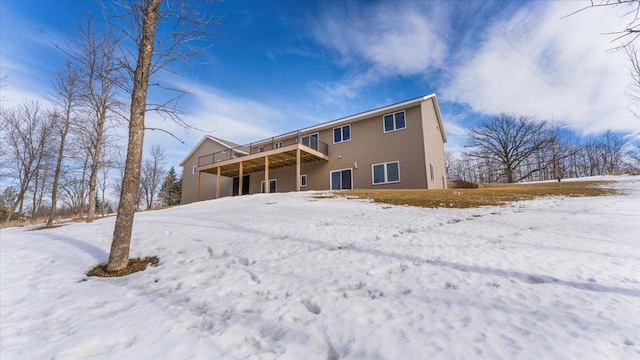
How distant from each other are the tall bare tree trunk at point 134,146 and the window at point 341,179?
13418 mm

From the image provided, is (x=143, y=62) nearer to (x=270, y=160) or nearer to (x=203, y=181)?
(x=270, y=160)

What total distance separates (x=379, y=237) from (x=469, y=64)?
18688 mm

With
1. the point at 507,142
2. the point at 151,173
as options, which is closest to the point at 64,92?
the point at 151,173

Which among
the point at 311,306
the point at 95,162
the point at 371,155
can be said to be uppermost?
the point at 371,155

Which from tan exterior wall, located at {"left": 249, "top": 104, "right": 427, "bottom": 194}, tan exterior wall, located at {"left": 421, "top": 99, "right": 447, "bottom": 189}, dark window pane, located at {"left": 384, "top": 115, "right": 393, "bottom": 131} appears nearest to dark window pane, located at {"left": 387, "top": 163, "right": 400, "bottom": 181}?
tan exterior wall, located at {"left": 249, "top": 104, "right": 427, "bottom": 194}

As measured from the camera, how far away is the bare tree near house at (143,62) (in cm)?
474

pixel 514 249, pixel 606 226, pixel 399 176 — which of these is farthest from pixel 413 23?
pixel 514 249

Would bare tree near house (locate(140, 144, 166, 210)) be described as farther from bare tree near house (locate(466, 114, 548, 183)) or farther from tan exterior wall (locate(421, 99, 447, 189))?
bare tree near house (locate(466, 114, 548, 183))

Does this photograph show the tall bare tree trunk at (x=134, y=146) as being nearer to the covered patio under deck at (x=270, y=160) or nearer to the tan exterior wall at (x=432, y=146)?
the covered patio under deck at (x=270, y=160)

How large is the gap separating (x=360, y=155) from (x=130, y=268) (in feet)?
46.2

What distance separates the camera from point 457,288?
2.99 metres

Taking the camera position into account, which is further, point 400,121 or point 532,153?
point 532,153

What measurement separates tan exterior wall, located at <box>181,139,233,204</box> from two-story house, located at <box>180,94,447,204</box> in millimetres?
2575

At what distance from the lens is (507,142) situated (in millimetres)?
33125
